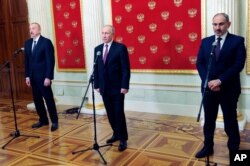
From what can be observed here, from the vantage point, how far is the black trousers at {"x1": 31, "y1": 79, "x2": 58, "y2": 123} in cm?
436

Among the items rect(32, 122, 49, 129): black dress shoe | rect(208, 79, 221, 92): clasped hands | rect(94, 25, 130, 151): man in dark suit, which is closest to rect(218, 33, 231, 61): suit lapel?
rect(208, 79, 221, 92): clasped hands

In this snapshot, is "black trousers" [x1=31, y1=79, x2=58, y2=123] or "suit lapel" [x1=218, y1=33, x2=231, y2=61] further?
"black trousers" [x1=31, y1=79, x2=58, y2=123]

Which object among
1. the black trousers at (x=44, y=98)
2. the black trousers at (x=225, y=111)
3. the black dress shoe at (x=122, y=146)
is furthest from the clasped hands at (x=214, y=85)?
the black trousers at (x=44, y=98)

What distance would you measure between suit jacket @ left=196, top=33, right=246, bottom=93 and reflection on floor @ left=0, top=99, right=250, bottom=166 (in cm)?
81

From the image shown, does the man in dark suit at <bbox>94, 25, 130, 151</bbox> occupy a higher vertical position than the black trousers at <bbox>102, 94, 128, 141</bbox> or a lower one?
higher

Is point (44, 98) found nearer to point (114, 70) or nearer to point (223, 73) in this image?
point (114, 70)

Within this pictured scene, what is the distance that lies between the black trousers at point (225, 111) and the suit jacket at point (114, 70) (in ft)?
2.93

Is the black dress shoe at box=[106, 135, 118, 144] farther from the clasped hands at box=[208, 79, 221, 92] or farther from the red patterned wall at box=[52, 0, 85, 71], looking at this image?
the red patterned wall at box=[52, 0, 85, 71]

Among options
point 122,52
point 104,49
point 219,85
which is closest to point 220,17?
point 219,85

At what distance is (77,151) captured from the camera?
3.57m

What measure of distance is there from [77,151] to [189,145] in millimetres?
1304

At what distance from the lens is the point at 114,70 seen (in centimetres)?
342

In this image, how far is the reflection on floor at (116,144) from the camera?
3283mm

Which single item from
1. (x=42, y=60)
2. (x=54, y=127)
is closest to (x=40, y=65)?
(x=42, y=60)
